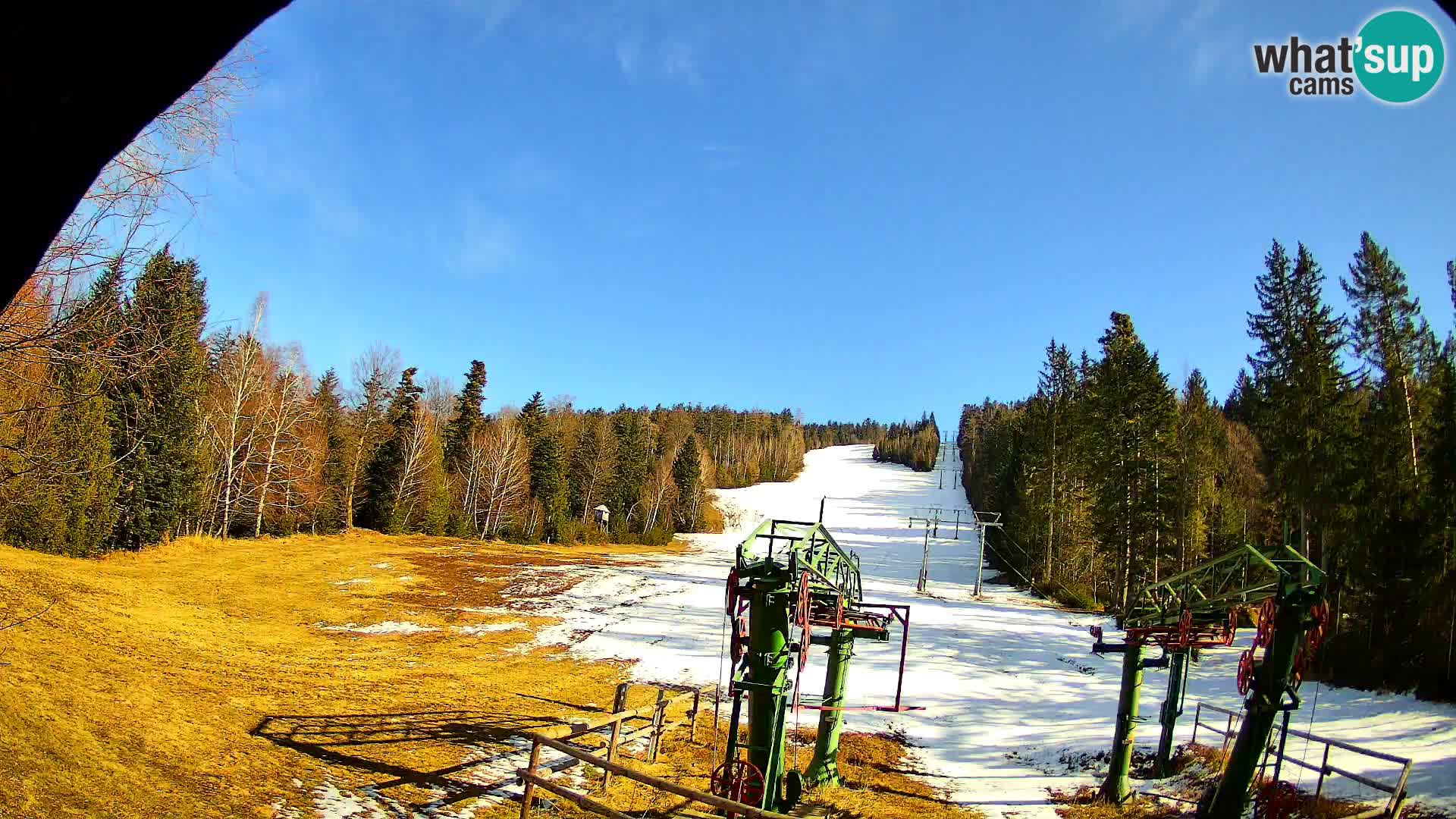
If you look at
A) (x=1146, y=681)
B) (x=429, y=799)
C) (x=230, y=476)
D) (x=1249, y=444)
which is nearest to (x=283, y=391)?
(x=230, y=476)

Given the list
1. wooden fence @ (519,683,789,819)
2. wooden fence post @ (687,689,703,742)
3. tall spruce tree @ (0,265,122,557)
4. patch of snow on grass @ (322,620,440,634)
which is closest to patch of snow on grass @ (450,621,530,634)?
patch of snow on grass @ (322,620,440,634)

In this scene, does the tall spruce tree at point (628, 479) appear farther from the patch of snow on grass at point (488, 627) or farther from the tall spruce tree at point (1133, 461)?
the tall spruce tree at point (1133, 461)

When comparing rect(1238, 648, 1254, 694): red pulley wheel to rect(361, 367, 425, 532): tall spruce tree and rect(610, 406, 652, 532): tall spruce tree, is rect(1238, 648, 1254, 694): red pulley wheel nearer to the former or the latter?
rect(361, 367, 425, 532): tall spruce tree

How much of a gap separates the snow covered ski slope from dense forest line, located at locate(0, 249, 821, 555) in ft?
39.8

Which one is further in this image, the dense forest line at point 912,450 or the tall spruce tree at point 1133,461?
the dense forest line at point 912,450

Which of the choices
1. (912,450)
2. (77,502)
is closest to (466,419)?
(77,502)

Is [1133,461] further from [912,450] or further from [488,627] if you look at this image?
[912,450]

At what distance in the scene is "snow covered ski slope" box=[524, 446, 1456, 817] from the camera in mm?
17609

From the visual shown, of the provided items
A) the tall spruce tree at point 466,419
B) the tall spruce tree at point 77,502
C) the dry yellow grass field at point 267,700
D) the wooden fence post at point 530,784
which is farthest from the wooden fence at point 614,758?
the tall spruce tree at point 466,419

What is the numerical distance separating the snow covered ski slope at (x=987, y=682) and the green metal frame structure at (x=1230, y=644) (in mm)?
2863

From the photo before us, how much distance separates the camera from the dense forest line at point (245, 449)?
231 inches

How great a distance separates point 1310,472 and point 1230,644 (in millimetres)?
16137

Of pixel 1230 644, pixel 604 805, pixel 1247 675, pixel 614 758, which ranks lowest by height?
pixel 614 758

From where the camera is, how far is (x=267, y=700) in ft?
54.9
